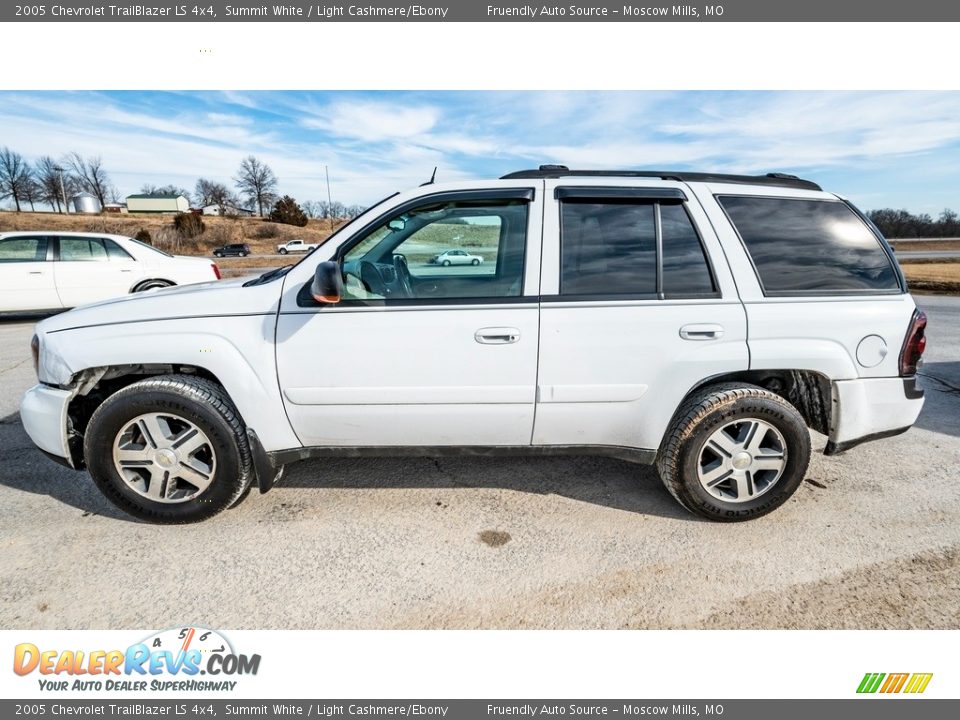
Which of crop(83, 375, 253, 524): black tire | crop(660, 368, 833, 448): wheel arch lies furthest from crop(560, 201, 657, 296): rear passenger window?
crop(83, 375, 253, 524): black tire

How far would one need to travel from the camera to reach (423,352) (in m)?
2.61

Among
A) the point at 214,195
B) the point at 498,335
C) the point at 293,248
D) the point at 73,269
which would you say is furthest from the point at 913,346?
the point at 214,195

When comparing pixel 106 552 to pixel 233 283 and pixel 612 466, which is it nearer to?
pixel 233 283

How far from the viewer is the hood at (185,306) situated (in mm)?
2672

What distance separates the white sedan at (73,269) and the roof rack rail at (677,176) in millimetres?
7535

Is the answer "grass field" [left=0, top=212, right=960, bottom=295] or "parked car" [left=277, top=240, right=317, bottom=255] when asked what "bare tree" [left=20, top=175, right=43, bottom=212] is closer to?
"grass field" [left=0, top=212, right=960, bottom=295]

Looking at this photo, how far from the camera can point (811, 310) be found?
2.65 metres

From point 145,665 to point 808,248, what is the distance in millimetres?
3734

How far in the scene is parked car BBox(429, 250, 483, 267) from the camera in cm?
353

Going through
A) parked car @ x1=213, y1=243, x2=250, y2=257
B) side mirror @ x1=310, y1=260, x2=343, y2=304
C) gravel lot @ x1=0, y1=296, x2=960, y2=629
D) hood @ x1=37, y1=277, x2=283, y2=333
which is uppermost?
parked car @ x1=213, y1=243, x2=250, y2=257

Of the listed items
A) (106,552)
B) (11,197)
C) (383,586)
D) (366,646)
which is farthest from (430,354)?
(11,197)

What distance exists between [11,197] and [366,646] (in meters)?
91.9

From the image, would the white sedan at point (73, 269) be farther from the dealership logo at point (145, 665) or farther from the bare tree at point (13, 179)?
the bare tree at point (13, 179)

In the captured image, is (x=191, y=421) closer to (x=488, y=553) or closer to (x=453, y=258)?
(x=488, y=553)
